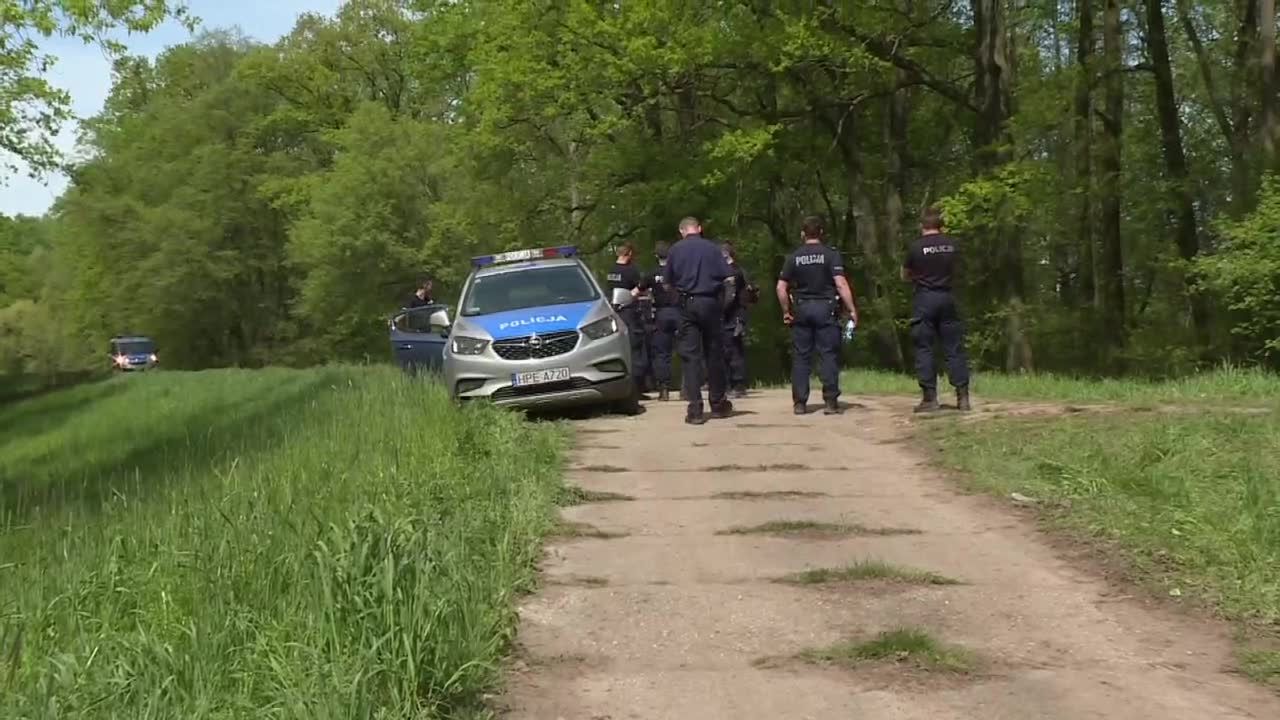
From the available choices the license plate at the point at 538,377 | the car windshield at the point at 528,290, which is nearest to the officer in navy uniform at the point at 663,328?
the car windshield at the point at 528,290

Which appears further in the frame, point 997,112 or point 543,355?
point 997,112

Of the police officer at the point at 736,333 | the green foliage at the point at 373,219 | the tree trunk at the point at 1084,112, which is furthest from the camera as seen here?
the green foliage at the point at 373,219

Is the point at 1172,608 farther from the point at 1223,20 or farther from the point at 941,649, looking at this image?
the point at 1223,20

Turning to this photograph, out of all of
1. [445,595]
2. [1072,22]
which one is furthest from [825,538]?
[1072,22]

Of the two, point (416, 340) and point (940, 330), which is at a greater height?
point (416, 340)

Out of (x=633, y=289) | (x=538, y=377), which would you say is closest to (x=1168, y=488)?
(x=538, y=377)

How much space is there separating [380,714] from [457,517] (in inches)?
90.7

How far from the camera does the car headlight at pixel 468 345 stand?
11906 mm

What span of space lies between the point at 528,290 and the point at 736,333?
106 inches

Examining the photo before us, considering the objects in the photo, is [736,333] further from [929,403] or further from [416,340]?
[416,340]

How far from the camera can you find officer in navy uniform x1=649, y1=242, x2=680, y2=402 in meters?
14.7

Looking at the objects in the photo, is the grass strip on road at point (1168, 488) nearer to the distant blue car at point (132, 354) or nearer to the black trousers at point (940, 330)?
the black trousers at point (940, 330)

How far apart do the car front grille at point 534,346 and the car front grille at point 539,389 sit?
29cm

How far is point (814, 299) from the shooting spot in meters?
11.7
